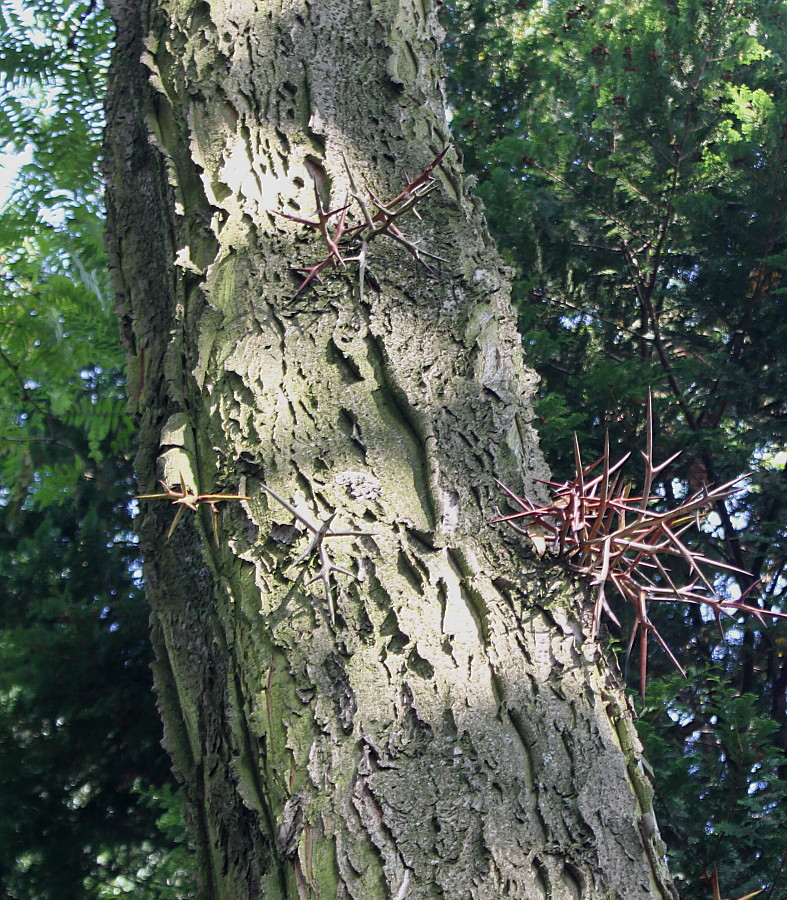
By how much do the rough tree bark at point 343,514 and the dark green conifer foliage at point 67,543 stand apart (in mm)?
2146

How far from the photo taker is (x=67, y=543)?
4.44 meters

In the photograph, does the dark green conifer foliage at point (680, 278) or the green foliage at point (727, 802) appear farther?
the dark green conifer foliage at point (680, 278)

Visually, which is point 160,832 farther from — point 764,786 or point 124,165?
point 124,165

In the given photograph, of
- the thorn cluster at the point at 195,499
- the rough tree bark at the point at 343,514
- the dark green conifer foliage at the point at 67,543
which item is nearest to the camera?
the rough tree bark at the point at 343,514

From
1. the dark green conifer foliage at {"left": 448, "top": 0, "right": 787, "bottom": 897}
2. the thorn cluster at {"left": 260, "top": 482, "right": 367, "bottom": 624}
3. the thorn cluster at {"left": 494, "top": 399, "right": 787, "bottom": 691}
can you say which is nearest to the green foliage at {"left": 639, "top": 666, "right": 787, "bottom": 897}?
the dark green conifer foliage at {"left": 448, "top": 0, "right": 787, "bottom": 897}

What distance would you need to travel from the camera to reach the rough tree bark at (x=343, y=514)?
1.11m

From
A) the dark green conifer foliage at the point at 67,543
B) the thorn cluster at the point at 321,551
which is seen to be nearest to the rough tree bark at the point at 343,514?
the thorn cluster at the point at 321,551

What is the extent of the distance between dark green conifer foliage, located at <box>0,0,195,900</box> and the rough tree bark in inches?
84.5

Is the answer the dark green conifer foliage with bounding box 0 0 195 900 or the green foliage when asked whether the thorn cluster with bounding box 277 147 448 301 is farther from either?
the dark green conifer foliage with bounding box 0 0 195 900

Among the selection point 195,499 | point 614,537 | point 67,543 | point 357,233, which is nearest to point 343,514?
point 195,499

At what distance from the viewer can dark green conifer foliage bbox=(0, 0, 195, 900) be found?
3564mm

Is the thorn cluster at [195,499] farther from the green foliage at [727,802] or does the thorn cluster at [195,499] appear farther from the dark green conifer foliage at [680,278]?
the dark green conifer foliage at [680,278]

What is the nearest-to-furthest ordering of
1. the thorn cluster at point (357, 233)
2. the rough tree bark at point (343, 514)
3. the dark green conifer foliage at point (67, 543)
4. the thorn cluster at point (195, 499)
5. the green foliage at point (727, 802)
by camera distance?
the rough tree bark at point (343, 514) → the thorn cluster at point (195, 499) → the thorn cluster at point (357, 233) → the green foliage at point (727, 802) → the dark green conifer foliage at point (67, 543)

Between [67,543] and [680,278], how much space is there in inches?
144
